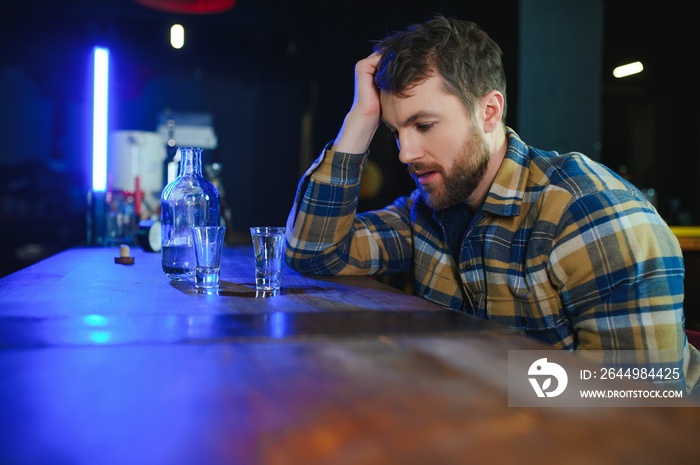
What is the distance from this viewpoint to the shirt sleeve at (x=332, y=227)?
1.70 metres

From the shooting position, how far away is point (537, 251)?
135 centimetres

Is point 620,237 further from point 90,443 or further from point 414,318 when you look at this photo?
point 90,443

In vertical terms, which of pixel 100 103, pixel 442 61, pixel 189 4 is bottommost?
pixel 442 61

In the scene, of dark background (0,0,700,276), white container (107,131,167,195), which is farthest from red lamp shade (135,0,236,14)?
dark background (0,0,700,276)

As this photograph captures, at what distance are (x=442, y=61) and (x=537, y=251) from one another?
53cm

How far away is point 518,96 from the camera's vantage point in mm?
3180

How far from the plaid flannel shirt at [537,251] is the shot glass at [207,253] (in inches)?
15.4

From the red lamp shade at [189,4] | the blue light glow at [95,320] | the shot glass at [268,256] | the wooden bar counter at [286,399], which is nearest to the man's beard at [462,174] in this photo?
the shot glass at [268,256]

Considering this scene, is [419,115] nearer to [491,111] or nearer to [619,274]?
[491,111]

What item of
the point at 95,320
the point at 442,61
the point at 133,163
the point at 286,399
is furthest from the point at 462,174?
the point at 133,163

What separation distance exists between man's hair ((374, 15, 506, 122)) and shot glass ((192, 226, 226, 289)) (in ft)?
1.93

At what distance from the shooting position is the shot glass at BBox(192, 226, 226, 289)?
50.8 inches

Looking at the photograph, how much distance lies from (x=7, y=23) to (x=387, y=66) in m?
5.07

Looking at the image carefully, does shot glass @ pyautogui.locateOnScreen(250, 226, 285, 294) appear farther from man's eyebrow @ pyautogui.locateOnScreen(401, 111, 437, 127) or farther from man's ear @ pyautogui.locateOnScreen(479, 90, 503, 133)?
man's ear @ pyautogui.locateOnScreen(479, 90, 503, 133)
